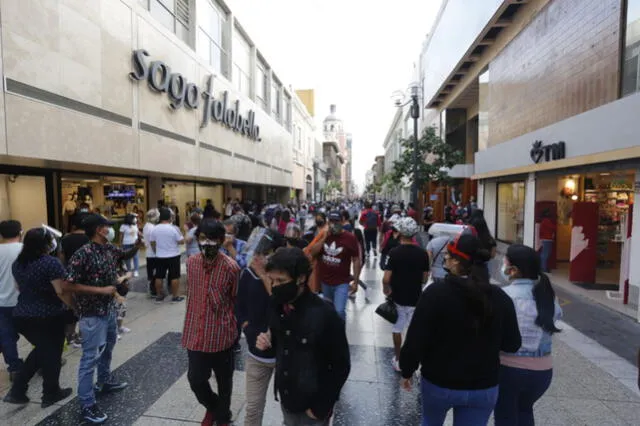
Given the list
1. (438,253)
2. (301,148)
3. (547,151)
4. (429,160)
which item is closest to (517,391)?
(438,253)

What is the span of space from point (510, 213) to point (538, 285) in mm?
14221

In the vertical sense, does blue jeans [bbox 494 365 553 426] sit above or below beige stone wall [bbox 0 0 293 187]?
below

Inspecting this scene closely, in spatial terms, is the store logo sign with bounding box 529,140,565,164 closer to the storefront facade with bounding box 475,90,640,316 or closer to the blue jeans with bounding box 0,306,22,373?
the storefront facade with bounding box 475,90,640,316

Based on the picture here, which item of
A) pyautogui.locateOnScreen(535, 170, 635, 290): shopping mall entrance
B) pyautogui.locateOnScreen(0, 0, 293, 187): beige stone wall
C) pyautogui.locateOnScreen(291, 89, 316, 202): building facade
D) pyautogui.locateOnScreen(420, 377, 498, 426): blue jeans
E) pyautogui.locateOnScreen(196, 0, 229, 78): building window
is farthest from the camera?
pyautogui.locateOnScreen(291, 89, 316, 202): building facade

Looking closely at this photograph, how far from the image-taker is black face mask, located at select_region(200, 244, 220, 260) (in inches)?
113

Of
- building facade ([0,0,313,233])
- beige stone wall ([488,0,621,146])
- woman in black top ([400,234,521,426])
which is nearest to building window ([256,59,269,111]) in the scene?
building facade ([0,0,313,233])

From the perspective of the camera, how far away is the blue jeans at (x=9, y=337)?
378cm

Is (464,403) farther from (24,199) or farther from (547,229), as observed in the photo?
(24,199)

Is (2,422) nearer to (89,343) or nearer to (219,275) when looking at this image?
(89,343)

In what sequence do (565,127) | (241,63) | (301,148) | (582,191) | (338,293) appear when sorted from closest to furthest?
(338,293) < (565,127) < (582,191) < (241,63) < (301,148)

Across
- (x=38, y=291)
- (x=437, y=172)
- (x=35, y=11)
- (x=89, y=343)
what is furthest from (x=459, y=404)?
(x=437, y=172)

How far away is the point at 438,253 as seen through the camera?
15.9ft

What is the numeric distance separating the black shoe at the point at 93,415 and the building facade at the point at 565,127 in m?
8.74

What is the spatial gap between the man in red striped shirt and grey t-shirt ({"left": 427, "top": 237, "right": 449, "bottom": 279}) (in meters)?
2.95
